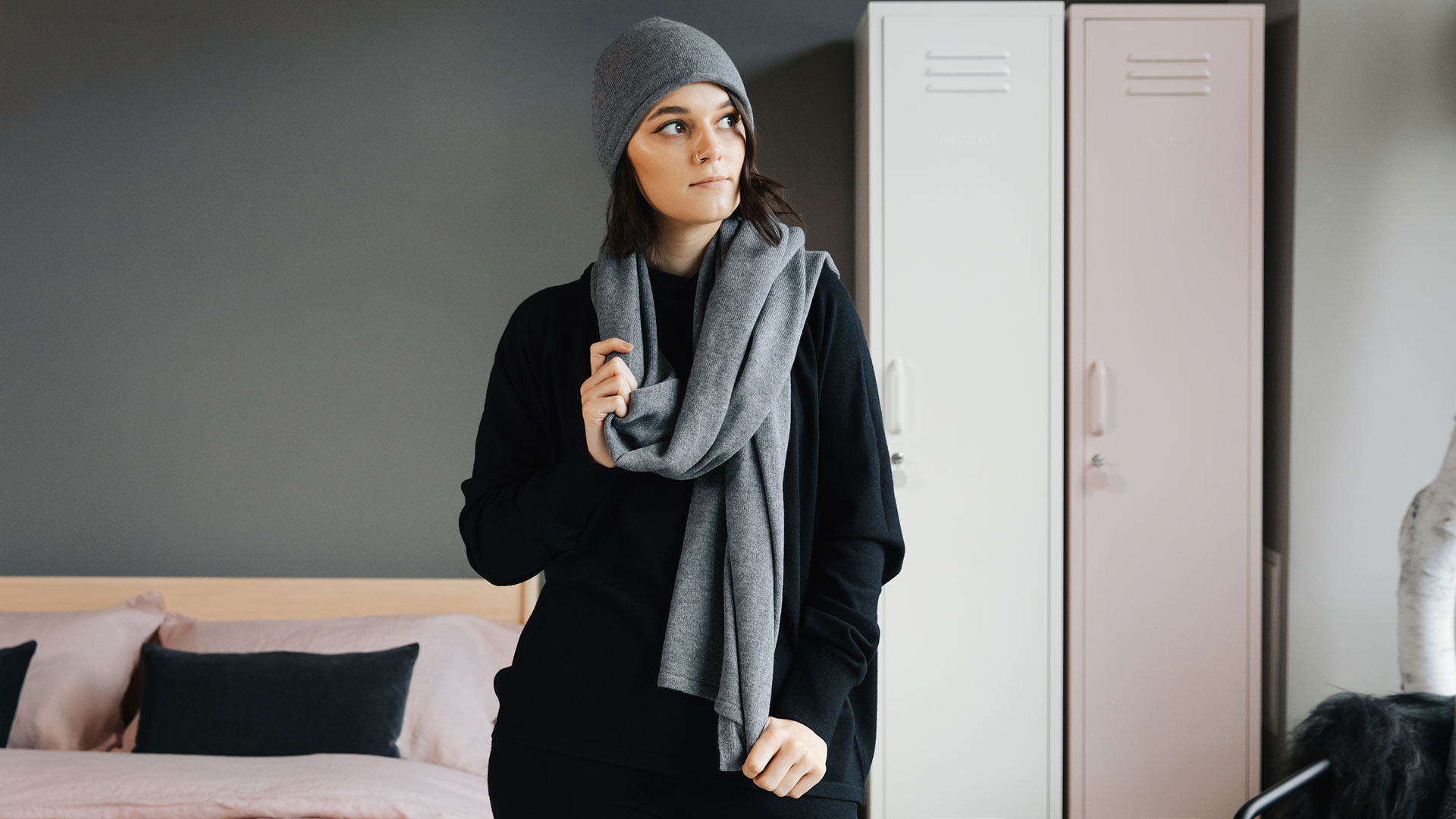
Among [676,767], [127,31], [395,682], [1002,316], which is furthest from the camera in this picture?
[127,31]

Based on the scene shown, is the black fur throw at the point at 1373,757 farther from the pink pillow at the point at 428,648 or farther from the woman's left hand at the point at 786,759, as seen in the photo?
the pink pillow at the point at 428,648

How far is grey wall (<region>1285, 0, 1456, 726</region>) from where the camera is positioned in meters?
2.48

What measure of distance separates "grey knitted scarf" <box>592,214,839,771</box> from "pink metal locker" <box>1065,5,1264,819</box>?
5.60ft

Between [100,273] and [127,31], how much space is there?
2.09 ft

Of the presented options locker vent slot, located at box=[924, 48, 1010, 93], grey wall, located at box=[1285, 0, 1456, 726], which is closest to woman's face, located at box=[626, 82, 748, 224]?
locker vent slot, located at box=[924, 48, 1010, 93]

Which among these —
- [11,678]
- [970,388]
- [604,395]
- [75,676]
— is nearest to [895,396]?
[970,388]

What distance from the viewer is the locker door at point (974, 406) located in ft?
8.07

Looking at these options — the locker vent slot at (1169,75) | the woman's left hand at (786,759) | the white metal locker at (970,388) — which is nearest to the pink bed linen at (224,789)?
the white metal locker at (970,388)

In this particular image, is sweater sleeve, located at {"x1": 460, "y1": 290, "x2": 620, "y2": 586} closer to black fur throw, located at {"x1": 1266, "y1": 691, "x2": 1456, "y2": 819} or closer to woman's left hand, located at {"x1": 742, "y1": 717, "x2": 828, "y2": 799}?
woman's left hand, located at {"x1": 742, "y1": 717, "x2": 828, "y2": 799}

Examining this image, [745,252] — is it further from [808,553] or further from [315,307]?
[315,307]

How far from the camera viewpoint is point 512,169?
9.14 ft

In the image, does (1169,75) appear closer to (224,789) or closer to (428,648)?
(428,648)

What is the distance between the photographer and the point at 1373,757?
173 cm

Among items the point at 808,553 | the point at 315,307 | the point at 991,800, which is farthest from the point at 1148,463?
the point at 315,307
